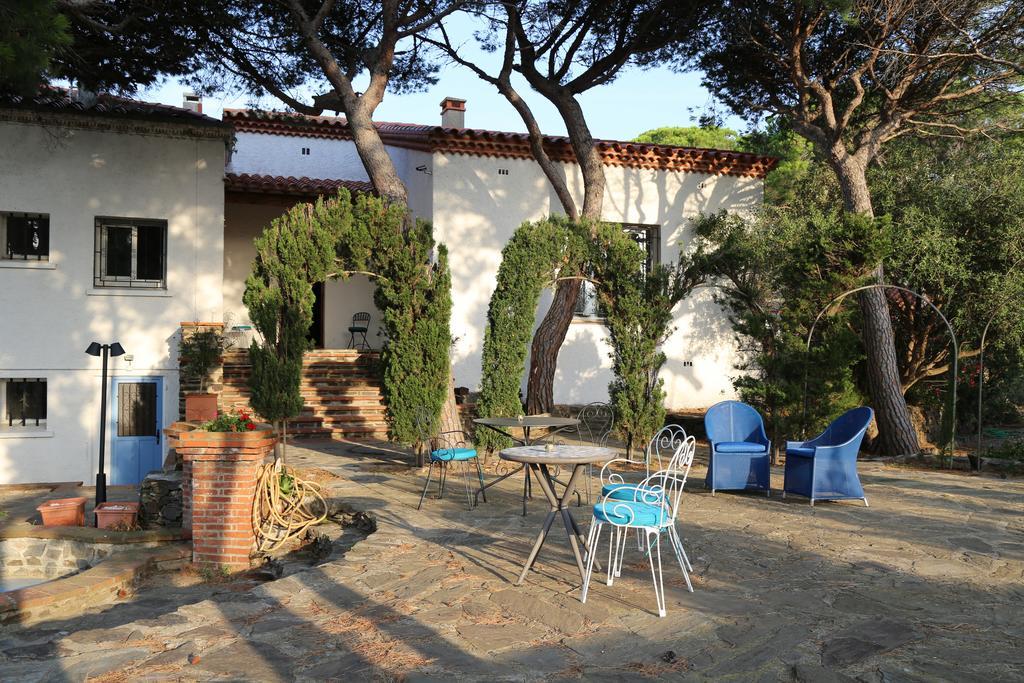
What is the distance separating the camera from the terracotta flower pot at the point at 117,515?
841 cm

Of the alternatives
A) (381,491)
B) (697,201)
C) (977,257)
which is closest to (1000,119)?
(977,257)

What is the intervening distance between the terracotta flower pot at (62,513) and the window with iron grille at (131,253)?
563 centimetres

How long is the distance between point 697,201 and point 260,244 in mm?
9822

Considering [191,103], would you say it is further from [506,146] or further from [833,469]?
[833,469]

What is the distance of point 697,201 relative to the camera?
1667cm

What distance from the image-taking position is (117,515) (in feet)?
27.7

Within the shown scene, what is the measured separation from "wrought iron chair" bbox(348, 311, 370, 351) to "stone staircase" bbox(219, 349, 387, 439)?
6.96 ft

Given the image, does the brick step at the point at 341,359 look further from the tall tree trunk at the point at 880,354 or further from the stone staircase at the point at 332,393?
the tall tree trunk at the point at 880,354

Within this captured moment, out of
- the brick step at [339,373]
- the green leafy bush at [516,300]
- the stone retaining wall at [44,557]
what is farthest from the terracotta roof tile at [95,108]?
the stone retaining wall at [44,557]

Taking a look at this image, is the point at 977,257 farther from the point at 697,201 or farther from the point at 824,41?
the point at 697,201

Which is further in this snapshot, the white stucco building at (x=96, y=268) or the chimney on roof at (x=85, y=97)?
the chimney on roof at (x=85, y=97)

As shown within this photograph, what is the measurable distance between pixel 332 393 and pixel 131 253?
4094mm

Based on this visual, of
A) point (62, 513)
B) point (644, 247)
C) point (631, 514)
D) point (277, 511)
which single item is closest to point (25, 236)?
point (62, 513)

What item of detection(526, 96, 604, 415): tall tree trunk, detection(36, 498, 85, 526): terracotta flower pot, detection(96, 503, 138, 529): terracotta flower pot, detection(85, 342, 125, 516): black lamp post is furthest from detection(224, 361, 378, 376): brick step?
detection(96, 503, 138, 529): terracotta flower pot
